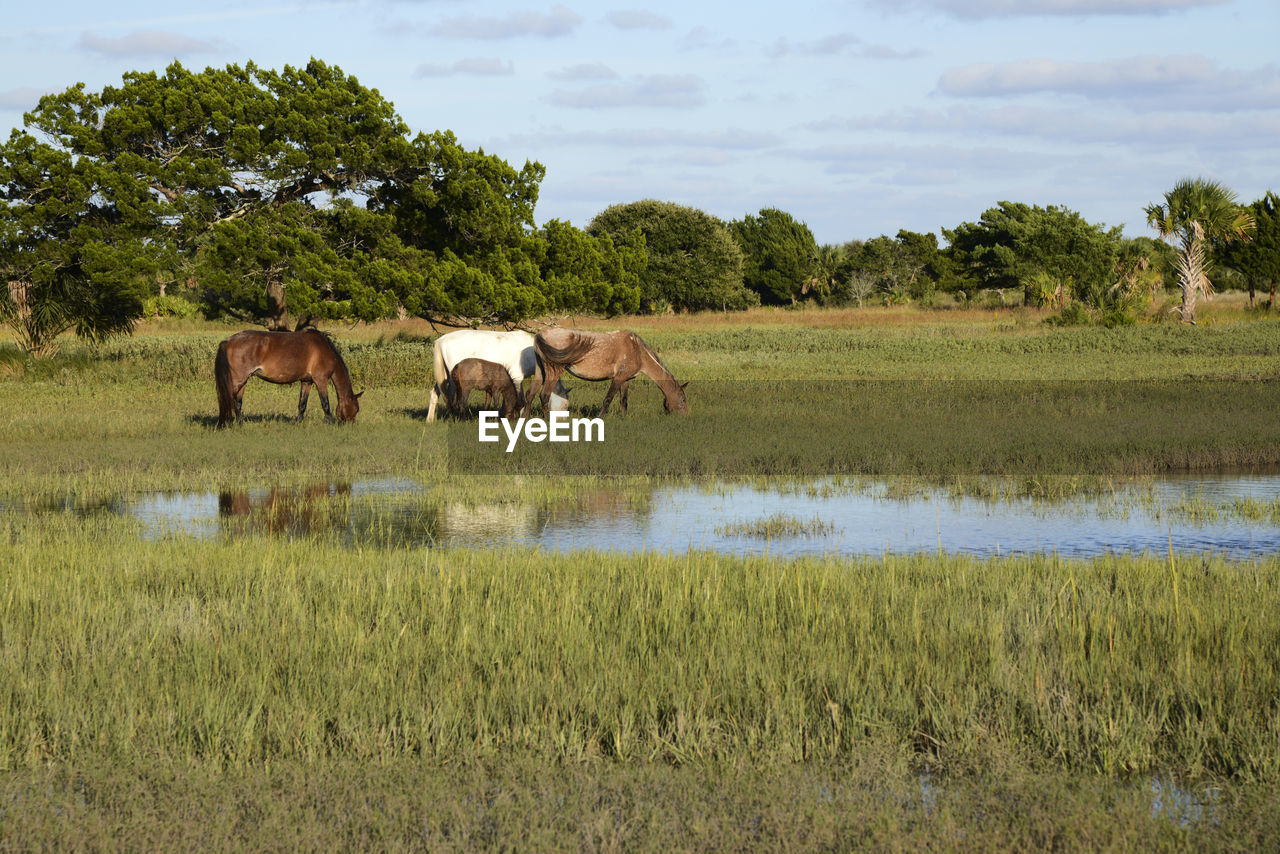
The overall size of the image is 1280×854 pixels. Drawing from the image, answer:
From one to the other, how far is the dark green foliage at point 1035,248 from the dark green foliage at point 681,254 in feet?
56.7

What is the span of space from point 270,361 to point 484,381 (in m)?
3.38

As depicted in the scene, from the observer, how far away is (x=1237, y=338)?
37281 mm

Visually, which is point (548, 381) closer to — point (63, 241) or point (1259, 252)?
point (63, 241)

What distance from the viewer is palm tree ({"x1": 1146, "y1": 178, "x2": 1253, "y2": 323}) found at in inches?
1801

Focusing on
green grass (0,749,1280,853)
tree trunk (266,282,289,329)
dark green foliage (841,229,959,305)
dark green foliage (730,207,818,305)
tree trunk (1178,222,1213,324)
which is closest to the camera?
green grass (0,749,1280,853)

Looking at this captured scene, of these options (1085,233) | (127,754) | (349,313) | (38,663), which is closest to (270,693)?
(127,754)

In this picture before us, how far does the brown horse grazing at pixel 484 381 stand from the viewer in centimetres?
1870

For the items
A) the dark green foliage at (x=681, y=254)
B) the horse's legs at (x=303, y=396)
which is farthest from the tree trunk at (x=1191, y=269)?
the horse's legs at (x=303, y=396)

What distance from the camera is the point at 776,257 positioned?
85812mm

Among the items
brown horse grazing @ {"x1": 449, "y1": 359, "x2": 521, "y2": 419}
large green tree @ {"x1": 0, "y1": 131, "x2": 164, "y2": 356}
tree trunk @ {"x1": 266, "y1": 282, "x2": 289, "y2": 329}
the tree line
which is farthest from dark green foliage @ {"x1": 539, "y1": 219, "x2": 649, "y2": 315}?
brown horse grazing @ {"x1": 449, "y1": 359, "x2": 521, "y2": 419}

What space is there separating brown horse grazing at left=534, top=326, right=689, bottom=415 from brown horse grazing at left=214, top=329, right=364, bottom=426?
3.38 metres

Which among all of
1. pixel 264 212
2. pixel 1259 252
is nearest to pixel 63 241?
pixel 264 212

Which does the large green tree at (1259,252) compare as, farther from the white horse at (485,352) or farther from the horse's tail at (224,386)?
the horse's tail at (224,386)

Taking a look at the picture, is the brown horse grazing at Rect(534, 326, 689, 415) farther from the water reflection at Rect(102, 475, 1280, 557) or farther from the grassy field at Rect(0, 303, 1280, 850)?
the grassy field at Rect(0, 303, 1280, 850)
